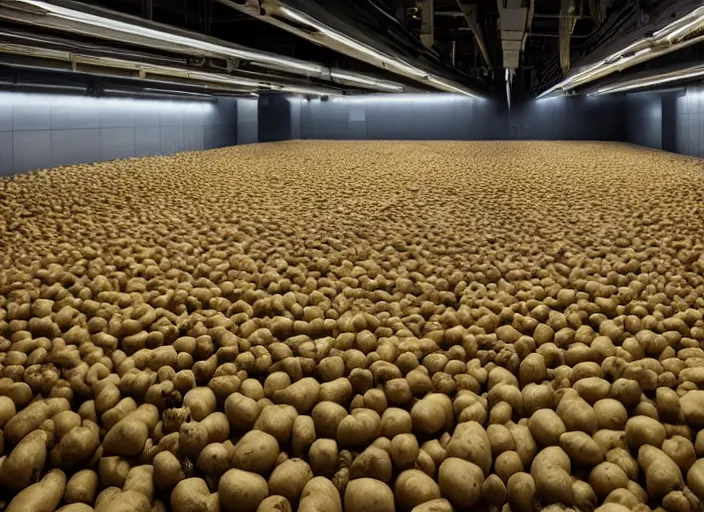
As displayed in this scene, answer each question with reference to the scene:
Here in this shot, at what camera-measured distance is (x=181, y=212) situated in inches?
139

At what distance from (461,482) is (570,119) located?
45.9 feet

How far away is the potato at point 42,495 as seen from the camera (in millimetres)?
1081

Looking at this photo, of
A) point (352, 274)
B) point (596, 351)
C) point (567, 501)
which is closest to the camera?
point (567, 501)

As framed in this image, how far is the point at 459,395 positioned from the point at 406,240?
145cm

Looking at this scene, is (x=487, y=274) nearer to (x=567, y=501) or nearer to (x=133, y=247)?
(x=567, y=501)

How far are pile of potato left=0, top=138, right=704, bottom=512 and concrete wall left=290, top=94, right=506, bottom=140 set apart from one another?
1094 centimetres

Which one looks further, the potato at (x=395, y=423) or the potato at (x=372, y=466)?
the potato at (x=395, y=423)

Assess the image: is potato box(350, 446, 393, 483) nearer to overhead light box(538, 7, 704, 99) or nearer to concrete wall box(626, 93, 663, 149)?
overhead light box(538, 7, 704, 99)

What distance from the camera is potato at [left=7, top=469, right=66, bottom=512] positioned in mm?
1081

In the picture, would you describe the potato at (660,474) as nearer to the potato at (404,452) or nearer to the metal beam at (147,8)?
the potato at (404,452)

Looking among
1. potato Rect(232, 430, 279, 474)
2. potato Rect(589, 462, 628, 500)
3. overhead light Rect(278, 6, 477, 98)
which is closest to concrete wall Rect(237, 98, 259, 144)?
overhead light Rect(278, 6, 477, 98)

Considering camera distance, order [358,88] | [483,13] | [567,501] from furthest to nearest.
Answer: [358,88] → [483,13] → [567,501]

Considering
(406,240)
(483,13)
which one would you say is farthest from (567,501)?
(483,13)

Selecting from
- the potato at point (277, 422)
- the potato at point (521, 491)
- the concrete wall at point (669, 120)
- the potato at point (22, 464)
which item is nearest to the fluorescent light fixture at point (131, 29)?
the potato at point (22, 464)
